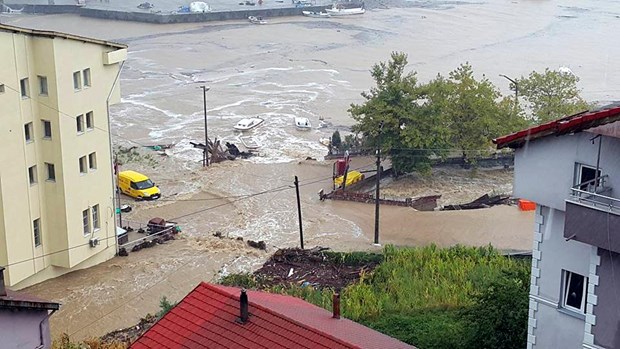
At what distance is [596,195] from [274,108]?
4131cm

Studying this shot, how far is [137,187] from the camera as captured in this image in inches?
1353

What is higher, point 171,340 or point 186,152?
point 171,340

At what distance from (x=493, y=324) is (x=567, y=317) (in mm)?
3773

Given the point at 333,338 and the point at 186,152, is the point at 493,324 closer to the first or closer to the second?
the point at 333,338

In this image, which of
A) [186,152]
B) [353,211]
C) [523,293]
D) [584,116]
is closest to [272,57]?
[186,152]

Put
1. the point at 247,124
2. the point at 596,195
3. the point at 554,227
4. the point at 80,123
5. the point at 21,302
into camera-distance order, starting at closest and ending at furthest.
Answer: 1. the point at 596,195
2. the point at 554,227
3. the point at 21,302
4. the point at 80,123
5. the point at 247,124

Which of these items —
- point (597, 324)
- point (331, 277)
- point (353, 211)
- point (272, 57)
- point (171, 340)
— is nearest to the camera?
point (597, 324)

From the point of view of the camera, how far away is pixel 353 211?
33406 mm

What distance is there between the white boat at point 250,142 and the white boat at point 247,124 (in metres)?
1.19

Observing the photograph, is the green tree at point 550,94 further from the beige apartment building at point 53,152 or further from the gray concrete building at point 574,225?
the gray concrete building at point 574,225

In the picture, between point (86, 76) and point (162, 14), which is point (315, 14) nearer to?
point (162, 14)

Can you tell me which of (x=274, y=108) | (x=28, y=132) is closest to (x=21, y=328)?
(x=28, y=132)

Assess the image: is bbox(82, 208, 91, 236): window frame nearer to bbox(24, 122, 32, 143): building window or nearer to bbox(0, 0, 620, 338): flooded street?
bbox(0, 0, 620, 338): flooded street

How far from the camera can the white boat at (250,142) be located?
43.0 meters
